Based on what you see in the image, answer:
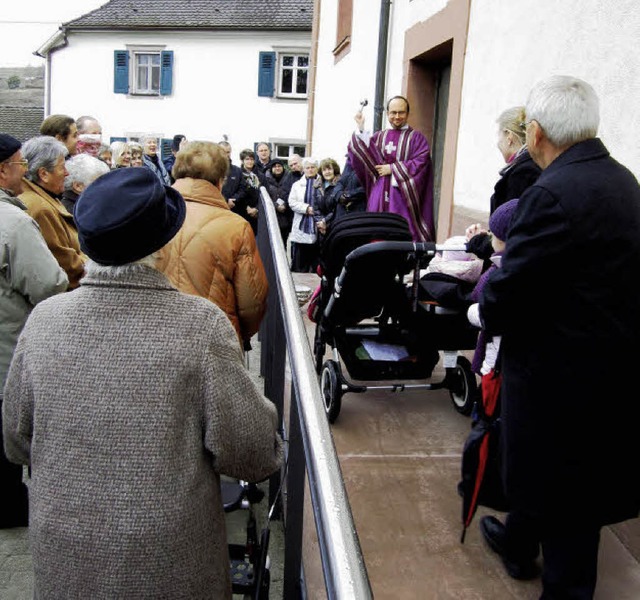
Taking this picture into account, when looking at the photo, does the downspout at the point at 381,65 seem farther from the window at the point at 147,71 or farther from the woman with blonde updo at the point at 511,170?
the window at the point at 147,71

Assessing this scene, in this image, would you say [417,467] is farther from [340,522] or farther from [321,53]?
[321,53]

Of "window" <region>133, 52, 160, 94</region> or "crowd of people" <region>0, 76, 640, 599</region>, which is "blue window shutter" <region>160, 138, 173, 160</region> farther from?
"crowd of people" <region>0, 76, 640, 599</region>

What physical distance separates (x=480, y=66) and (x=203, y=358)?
4.47 meters

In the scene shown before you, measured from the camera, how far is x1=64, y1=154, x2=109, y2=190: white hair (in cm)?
375

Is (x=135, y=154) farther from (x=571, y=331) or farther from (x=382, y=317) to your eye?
(x=571, y=331)

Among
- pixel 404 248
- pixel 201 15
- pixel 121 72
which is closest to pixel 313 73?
pixel 404 248

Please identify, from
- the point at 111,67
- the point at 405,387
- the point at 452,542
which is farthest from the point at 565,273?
the point at 111,67

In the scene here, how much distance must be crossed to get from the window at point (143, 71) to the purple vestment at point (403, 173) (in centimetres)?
2063

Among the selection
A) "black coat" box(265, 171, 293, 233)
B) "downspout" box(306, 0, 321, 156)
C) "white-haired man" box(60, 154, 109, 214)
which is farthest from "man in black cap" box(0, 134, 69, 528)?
"downspout" box(306, 0, 321, 156)

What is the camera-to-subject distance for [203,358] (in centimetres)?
152

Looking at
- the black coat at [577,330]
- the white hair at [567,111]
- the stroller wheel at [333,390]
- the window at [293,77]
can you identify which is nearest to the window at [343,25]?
the stroller wheel at [333,390]

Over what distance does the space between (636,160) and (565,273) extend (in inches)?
54.4

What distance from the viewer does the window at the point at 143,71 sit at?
24781mm

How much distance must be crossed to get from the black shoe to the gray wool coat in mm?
1451
